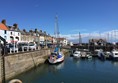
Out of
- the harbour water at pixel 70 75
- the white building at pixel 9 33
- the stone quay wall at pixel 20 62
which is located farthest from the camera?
the white building at pixel 9 33

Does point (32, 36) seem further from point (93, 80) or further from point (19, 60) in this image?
point (93, 80)

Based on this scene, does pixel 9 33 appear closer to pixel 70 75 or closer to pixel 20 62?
pixel 20 62

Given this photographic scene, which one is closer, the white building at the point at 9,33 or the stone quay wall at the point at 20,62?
the stone quay wall at the point at 20,62

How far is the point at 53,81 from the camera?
2716 cm

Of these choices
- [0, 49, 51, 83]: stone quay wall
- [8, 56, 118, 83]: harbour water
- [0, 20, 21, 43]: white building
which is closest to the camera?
[0, 49, 51, 83]: stone quay wall

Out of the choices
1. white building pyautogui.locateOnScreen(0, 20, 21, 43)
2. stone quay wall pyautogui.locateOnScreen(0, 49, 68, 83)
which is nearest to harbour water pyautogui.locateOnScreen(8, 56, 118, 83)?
stone quay wall pyautogui.locateOnScreen(0, 49, 68, 83)

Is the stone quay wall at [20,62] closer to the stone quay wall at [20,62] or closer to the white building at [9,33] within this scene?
the stone quay wall at [20,62]

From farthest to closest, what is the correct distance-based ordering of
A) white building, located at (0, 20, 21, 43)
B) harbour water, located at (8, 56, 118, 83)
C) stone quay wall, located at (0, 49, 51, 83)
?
white building, located at (0, 20, 21, 43), harbour water, located at (8, 56, 118, 83), stone quay wall, located at (0, 49, 51, 83)

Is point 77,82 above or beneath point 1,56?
beneath

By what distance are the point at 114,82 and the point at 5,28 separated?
4215 centimetres

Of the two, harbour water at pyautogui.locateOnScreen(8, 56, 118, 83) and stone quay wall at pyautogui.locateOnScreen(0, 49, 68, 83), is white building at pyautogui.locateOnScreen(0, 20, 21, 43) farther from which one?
harbour water at pyautogui.locateOnScreen(8, 56, 118, 83)

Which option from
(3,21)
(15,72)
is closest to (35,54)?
(15,72)

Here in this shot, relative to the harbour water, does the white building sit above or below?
above

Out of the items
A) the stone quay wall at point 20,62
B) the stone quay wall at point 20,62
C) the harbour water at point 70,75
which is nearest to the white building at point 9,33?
the stone quay wall at point 20,62
